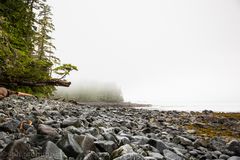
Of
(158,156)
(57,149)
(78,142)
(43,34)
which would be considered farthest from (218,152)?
(43,34)

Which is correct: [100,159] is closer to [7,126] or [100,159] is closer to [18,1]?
[7,126]

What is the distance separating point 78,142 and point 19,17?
1379 cm

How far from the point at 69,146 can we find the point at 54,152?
0.82 ft

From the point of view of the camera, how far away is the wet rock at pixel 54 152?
2934 millimetres

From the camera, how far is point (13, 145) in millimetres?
2654

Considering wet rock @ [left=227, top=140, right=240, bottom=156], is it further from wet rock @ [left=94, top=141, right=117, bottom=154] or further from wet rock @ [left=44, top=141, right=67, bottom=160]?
wet rock @ [left=44, top=141, right=67, bottom=160]

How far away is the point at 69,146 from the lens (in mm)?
3203

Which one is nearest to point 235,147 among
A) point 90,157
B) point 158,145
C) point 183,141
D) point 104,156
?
point 183,141

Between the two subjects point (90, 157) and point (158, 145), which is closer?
point (90, 157)

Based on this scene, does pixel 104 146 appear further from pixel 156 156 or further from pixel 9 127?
pixel 9 127

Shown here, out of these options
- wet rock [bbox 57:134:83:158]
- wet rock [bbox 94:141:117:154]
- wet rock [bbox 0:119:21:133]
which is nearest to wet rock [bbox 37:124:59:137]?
wet rock [bbox 57:134:83:158]

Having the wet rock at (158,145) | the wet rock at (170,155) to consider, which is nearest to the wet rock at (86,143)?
the wet rock at (170,155)

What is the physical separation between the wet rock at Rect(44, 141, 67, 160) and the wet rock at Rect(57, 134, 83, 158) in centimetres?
16

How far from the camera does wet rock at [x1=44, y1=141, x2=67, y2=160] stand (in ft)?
9.62
